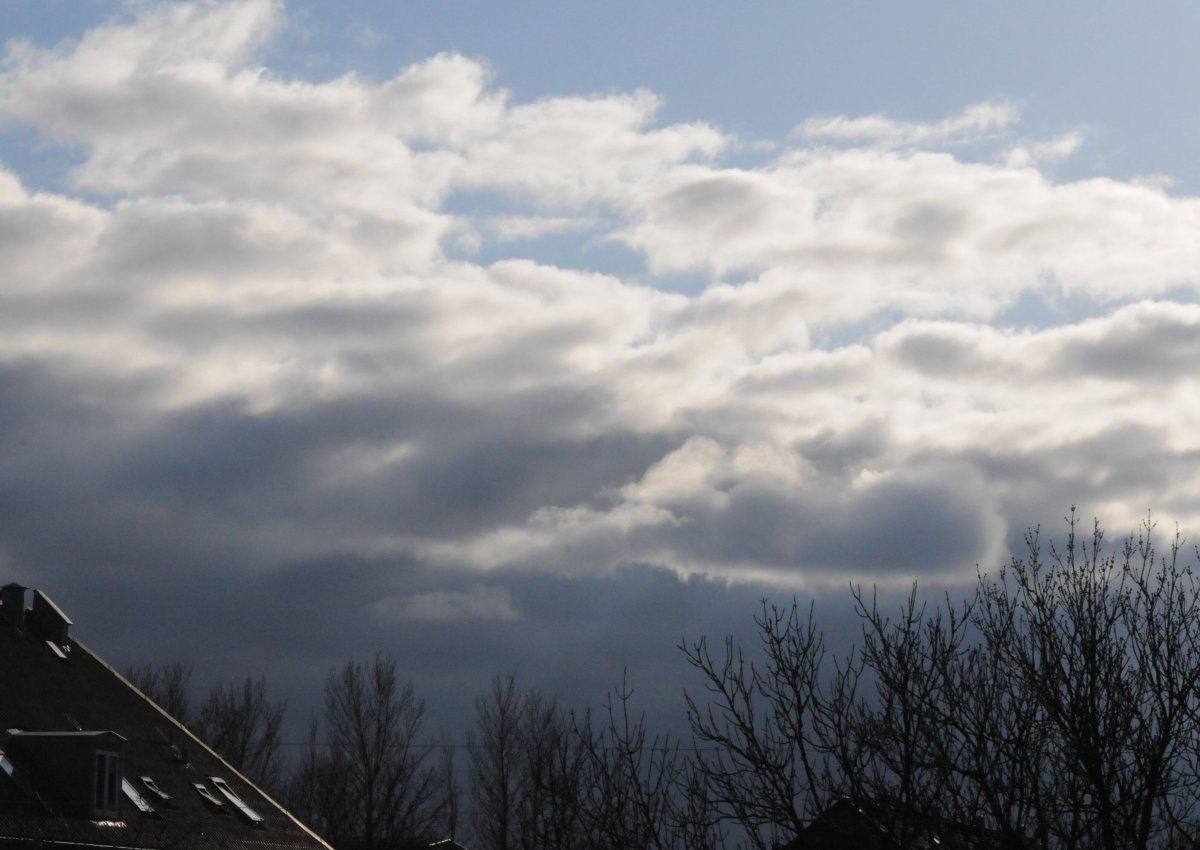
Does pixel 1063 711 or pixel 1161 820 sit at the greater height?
pixel 1063 711

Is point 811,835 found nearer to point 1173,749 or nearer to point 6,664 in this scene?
point 1173,749

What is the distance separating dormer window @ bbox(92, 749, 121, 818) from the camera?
2812 cm

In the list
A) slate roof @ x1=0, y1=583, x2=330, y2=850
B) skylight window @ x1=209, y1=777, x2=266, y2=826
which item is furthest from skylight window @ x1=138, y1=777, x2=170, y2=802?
skylight window @ x1=209, y1=777, x2=266, y2=826

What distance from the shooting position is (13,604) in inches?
1366

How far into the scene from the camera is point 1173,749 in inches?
563

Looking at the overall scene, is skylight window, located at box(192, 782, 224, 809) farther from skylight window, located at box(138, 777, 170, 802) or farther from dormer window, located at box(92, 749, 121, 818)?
dormer window, located at box(92, 749, 121, 818)

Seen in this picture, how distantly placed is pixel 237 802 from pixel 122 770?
3.51 meters

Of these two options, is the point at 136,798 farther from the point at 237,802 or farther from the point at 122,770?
the point at 237,802

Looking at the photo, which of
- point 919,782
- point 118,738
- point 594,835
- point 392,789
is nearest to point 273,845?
point 118,738

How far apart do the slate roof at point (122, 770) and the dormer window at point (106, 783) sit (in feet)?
0.88

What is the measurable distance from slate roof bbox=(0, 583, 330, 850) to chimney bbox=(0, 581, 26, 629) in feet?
0.72

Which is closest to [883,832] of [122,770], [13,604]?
[122,770]

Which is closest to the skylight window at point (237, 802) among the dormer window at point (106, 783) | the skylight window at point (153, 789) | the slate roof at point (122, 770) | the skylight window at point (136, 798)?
the slate roof at point (122, 770)

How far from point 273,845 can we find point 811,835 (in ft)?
70.2
